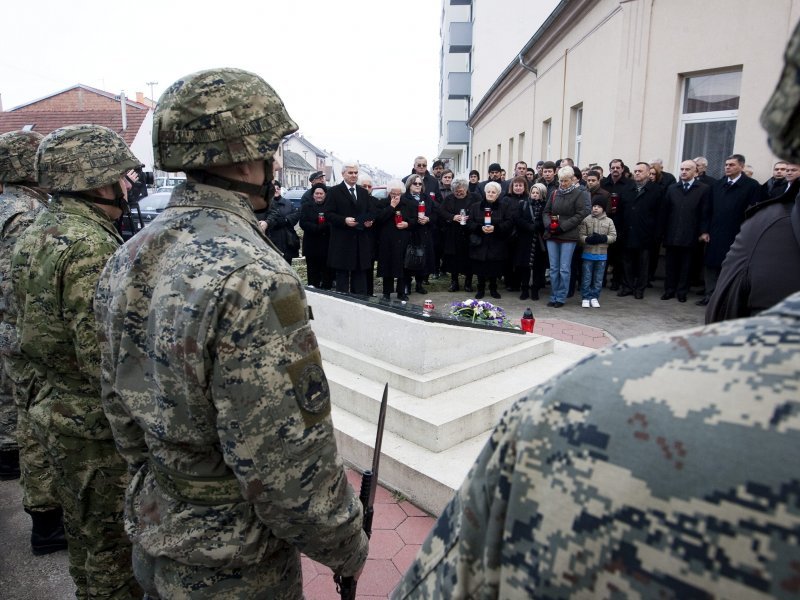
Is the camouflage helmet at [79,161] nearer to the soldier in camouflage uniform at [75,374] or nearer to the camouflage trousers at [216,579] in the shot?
the soldier in camouflage uniform at [75,374]

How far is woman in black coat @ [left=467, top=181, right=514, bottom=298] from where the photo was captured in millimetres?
8180

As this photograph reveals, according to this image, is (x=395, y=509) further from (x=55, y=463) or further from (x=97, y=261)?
(x=97, y=261)

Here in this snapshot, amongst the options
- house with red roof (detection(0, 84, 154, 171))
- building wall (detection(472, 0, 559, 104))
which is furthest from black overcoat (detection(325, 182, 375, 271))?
house with red roof (detection(0, 84, 154, 171))

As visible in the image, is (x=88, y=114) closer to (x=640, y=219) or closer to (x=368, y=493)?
(x=640, y=219)

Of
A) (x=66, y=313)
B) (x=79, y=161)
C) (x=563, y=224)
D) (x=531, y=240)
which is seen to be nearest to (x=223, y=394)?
(x=66, y=313)

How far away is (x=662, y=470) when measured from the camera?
0.59 meters

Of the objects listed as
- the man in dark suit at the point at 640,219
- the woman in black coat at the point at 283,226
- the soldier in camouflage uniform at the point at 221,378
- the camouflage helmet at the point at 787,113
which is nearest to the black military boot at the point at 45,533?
the soldier in camouflage uniform at the point at 221,378

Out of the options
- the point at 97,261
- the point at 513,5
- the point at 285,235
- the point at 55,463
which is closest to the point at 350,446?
the point at 55,463

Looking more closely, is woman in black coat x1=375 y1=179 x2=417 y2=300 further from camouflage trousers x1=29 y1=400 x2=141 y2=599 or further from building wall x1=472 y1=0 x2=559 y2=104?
building wall x1=472 y1=0 x2=559 y2=104

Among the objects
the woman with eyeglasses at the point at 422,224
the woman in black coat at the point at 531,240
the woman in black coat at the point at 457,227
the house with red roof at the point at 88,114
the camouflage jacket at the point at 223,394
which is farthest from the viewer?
the house with red roof at the point at 88,114

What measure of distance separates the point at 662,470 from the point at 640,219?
320 inches

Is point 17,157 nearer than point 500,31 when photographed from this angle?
Yes

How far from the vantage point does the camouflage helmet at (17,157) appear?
3648mm

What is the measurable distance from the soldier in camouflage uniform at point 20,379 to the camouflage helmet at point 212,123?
175cm
